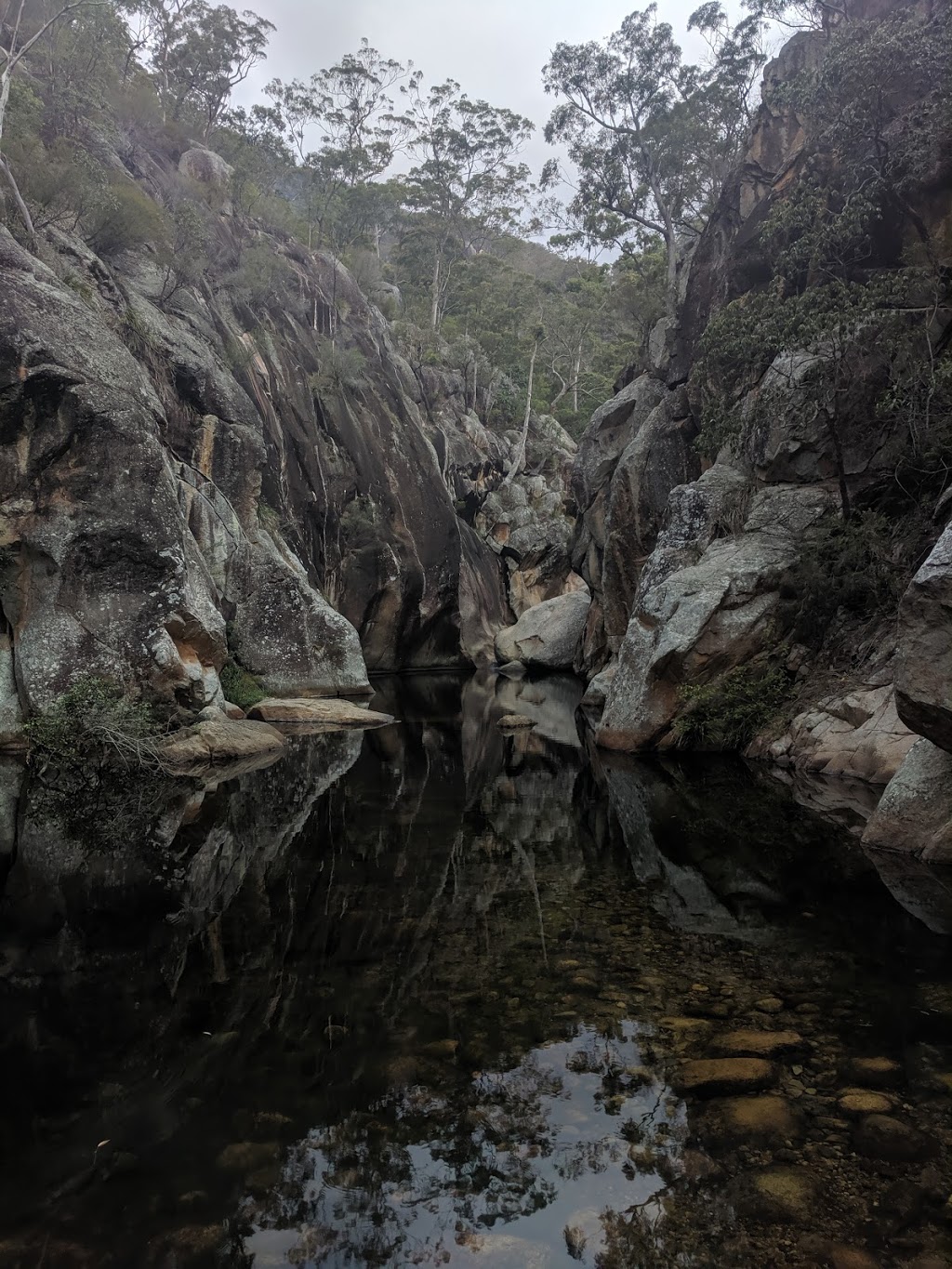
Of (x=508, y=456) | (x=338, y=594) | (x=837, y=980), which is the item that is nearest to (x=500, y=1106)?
(x=837, y=980)

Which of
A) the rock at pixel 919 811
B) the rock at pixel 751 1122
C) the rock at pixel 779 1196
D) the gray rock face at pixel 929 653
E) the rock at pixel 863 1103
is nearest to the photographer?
the rock at pixel 779 1196

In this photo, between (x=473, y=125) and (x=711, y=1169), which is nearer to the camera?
(x=711, y=1169)

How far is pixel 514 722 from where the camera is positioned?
1944 centimetres

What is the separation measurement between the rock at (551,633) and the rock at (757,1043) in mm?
30845

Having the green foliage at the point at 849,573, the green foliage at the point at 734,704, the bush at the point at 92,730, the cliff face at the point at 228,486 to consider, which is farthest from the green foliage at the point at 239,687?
the green foliage at the point at 849,573

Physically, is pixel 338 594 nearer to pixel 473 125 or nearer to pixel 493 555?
pixel 493 555

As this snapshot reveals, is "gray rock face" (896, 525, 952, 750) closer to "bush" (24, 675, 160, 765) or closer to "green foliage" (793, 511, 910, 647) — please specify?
"green foliage" (793, 511, 910, 647)

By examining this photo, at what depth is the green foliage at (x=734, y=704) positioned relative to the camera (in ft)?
48.4

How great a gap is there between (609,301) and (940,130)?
80.2 ft

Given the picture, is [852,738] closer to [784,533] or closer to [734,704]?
[734,704]

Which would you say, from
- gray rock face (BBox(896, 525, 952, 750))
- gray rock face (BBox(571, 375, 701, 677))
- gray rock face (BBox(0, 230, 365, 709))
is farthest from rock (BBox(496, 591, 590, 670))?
gray rock face (BBox(896, 525, 952, 750))

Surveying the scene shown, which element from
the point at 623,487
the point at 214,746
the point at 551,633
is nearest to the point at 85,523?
the point at 214,746

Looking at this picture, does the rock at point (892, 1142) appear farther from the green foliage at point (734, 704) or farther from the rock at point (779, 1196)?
the green foliage at point (734, 704)

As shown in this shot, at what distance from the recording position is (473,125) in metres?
47.5
